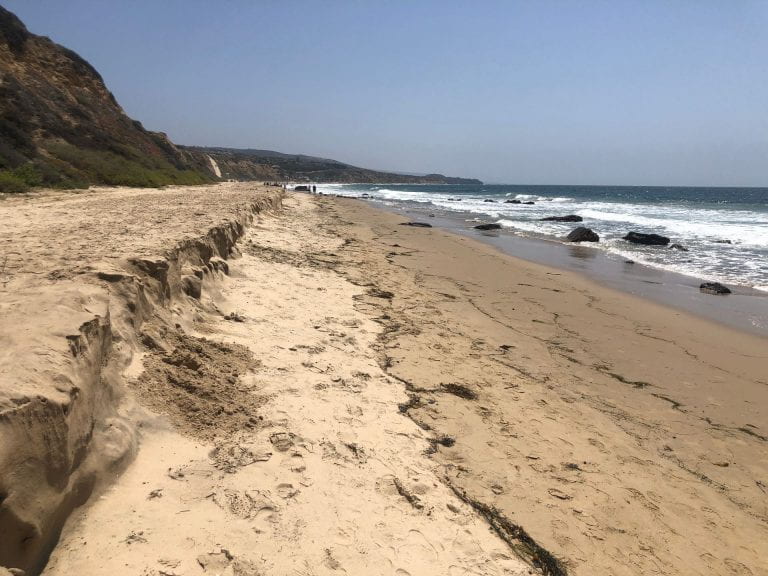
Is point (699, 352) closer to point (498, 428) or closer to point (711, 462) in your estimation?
point (711, 462)

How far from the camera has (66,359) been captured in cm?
234

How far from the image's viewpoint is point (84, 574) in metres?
1.93

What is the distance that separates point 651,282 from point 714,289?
1261 mm

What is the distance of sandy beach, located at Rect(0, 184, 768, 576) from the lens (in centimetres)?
220

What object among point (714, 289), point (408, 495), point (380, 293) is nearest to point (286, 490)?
point (408, 495)

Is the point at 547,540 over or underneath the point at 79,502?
underneath

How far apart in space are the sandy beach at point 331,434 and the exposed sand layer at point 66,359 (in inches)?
0.5

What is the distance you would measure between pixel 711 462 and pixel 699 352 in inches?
118

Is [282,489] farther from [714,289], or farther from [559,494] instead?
[714,289]

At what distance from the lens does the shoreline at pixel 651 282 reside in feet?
26.8

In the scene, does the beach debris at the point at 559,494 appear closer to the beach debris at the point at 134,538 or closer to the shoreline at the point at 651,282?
the beach debris at the point at 134,538

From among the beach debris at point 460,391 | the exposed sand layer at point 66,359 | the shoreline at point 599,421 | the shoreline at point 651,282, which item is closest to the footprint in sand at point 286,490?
the exposed sand layer at point 66,359

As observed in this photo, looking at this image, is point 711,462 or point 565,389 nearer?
point 711,462

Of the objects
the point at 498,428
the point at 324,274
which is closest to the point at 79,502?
the point at 498,428
